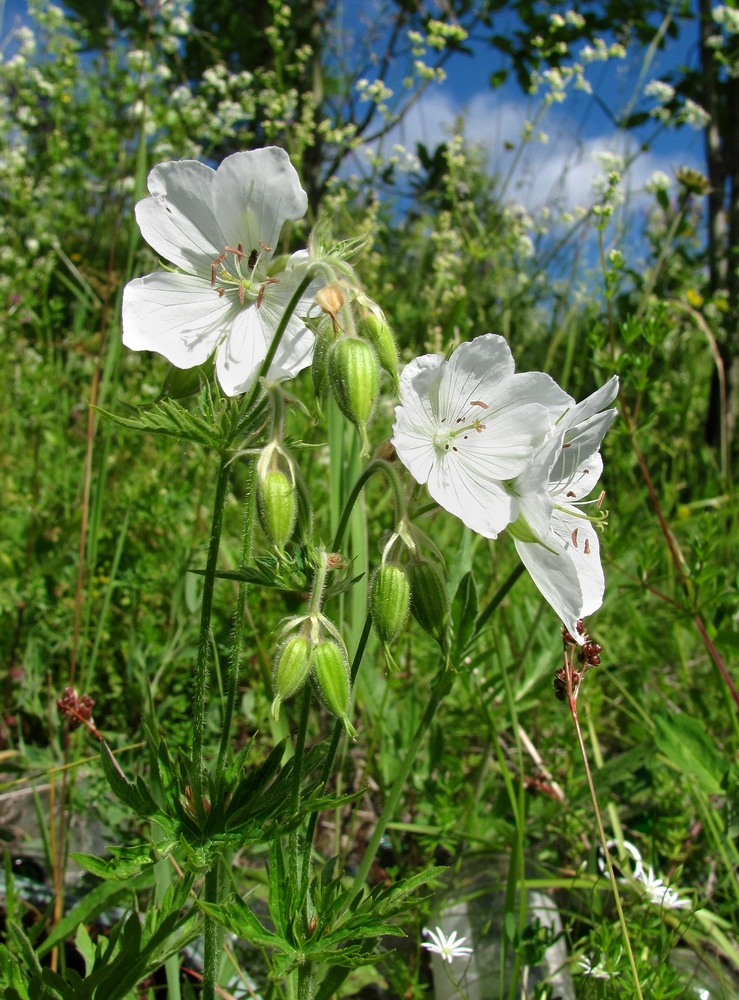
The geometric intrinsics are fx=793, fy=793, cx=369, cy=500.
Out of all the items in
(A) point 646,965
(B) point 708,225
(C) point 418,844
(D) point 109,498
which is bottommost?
(C) point 418,844

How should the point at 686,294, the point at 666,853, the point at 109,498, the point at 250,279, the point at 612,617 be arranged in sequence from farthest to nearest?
the point at 686,294 < the point at 612,617 < the point at 109,498 < the point at 666,853 < the point at 250,279

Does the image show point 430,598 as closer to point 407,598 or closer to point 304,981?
point 407,598

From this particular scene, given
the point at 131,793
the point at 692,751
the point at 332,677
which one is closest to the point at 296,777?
the point at 332,677

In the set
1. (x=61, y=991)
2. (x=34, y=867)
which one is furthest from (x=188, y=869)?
(x=34, y=867)

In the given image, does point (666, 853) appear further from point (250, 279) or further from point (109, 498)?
point (109, 498)

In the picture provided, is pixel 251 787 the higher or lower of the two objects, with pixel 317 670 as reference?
lower

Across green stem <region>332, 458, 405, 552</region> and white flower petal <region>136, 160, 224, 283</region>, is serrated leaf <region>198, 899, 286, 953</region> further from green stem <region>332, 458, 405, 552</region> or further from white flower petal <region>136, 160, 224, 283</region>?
white flower petal <region>136, 160, 224, 283</region>
